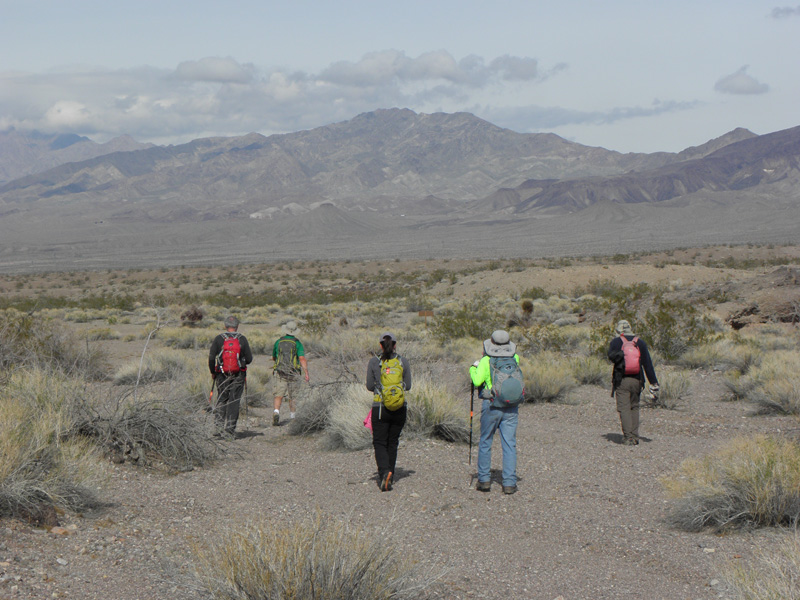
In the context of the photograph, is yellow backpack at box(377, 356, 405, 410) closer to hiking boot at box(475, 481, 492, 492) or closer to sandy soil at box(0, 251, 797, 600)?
sandy soil at box(0, 251, 797, 600)

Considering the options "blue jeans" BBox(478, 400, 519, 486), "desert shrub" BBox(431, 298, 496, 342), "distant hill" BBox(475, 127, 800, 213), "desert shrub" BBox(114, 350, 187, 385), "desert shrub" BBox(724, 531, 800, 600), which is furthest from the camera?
"distant hill" BBox(475, 127, 800, 213)

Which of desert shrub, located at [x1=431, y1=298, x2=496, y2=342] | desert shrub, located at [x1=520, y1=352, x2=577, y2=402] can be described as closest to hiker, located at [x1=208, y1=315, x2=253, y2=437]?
desert shrub, located at [x1=520, y1=352, x2=577, y2=402]

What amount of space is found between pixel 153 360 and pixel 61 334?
181cm

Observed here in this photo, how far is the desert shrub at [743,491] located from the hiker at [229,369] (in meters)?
5.37

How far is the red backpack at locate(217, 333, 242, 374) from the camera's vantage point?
911cm

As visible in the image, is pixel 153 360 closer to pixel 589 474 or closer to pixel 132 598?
pixel 589 474

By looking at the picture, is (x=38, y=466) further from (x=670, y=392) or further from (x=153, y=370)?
(x=670, y=392)

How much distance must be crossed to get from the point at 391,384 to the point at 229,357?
297 cm

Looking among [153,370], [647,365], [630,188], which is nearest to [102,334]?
[153,370]

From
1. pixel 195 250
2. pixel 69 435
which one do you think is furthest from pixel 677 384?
→ pixel 195 250

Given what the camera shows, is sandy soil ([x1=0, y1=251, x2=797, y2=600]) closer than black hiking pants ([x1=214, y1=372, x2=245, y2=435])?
Yes

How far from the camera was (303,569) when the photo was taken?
376 centimetres

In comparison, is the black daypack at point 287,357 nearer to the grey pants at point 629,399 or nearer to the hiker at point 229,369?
the hiker at point 229,369

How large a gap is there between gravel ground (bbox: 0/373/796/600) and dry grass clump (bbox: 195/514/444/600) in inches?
15.0
